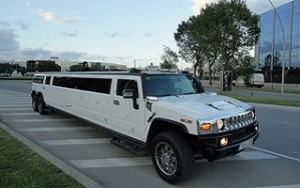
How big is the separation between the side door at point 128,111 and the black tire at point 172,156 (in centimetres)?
65

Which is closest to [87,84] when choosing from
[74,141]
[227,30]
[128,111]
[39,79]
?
[74,141]

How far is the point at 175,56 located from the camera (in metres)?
76.9

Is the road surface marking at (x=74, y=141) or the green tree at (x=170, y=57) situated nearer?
the road surface marking at (x=74, y=141)

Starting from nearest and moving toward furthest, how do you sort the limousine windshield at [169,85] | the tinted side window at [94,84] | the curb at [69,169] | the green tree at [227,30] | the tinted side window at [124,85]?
the curb at [69,169] → the limousine windshield at [169,85] → the tinted side window at [124,85] → the tinted side window at [94,84] → the green tree at [227,30]

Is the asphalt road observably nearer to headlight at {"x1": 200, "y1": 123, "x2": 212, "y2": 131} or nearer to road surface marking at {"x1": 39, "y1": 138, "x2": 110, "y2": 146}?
road surface marking at {"x1": 39, "y1": 138, "x2": 110, "y2": 146}

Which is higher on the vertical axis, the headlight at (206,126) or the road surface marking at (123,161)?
the headlight at (206,126)

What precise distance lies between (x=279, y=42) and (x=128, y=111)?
78.3 meters

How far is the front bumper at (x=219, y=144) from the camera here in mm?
5188

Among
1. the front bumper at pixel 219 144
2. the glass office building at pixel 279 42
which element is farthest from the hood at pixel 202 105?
the glass office building at pixel 279 42

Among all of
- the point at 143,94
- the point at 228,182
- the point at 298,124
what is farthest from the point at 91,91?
the point at 298,124

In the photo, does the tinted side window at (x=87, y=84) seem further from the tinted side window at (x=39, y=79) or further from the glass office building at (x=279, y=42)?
the glass office building at (x=279, y=42)

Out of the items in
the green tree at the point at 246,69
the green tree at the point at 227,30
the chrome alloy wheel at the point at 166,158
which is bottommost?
the chrome alloy wheel at the point at 166,158

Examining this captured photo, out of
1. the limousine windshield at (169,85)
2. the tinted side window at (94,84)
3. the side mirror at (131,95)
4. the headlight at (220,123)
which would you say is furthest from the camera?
the tinted side window at (94,84)

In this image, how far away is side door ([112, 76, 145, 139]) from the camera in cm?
638
